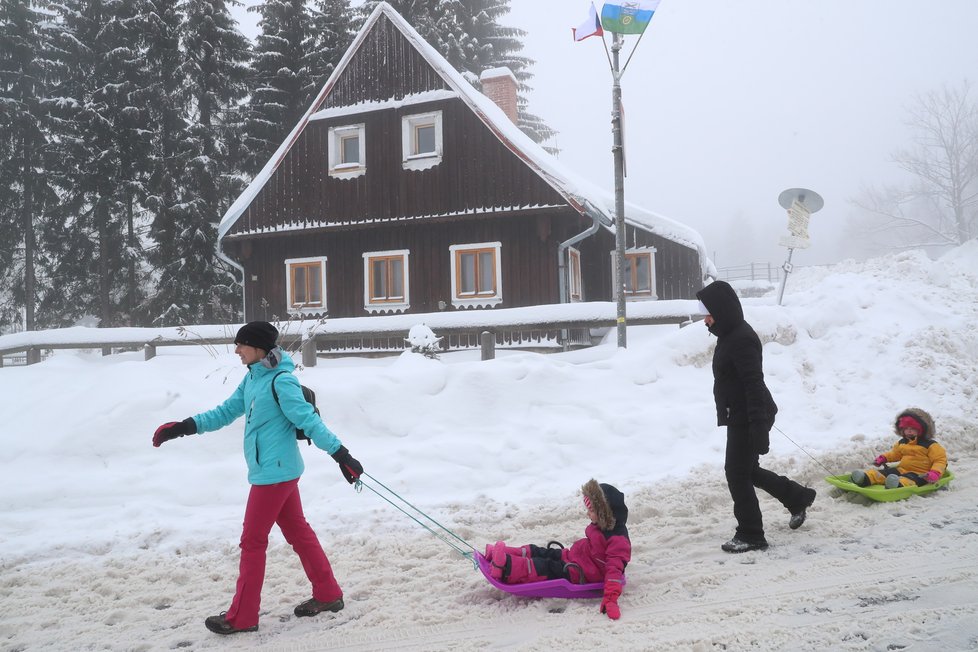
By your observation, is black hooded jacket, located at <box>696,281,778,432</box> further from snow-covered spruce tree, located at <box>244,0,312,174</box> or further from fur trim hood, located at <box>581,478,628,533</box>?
snow-covered spruce tree, located at <box>244,0,312,174</box>

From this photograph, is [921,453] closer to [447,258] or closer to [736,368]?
[736,368]

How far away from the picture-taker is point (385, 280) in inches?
644

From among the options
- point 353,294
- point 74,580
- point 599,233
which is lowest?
point 74,580

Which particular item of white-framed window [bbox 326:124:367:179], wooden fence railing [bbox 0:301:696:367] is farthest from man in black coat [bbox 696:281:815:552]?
white-framed window [bbox 326:124:367:179]

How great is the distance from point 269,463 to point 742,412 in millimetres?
3077

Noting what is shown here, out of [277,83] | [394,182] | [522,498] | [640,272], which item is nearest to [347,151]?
[394,182]

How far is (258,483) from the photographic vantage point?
150 inches

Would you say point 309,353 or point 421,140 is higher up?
point 421,140

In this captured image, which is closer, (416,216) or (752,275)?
(416,216)

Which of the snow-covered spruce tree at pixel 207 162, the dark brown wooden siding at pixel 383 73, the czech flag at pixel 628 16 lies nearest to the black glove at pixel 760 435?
the czech flag at pixel 628 16

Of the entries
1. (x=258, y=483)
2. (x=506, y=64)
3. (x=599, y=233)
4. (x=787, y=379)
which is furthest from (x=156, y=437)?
(x=506, y=64)

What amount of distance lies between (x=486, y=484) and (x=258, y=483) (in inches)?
118

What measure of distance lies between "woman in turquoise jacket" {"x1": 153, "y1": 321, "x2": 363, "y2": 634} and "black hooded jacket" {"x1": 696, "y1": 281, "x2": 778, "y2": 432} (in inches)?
101

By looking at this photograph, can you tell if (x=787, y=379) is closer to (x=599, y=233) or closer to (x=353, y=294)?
(x=599, y=233)
